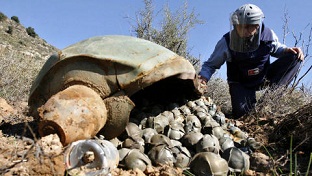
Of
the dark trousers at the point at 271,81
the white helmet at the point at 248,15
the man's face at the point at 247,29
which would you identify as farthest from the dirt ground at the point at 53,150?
the white helmet at the point at 248,15

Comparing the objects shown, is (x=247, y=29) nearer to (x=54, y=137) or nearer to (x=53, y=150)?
(x=54, y=137)

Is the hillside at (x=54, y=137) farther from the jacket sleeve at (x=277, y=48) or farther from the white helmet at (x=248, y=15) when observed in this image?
the white helmet at (x=248, y=15)

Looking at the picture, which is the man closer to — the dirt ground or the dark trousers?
the dark trousers

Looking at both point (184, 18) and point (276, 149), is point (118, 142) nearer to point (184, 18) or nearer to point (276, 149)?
point (276, 149)

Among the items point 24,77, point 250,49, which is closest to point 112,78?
point 250,49

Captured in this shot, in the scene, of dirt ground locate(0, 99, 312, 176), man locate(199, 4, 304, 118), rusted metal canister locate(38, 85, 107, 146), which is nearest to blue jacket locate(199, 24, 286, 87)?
man locate(199, 4, 304, 118)

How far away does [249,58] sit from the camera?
207 inches

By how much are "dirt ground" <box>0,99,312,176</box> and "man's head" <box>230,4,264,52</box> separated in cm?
102

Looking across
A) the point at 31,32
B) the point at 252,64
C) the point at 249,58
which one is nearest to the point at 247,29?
A: the point at 249,58

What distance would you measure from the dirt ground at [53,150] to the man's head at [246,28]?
102cm

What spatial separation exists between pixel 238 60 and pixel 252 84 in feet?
1.47

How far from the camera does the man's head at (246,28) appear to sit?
503 cm

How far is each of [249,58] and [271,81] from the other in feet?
2.02

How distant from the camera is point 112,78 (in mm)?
3141
